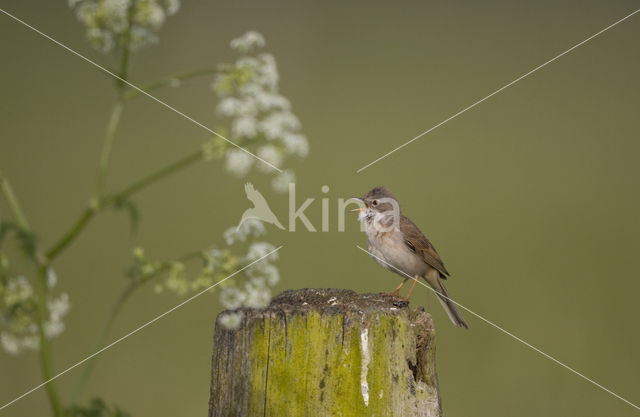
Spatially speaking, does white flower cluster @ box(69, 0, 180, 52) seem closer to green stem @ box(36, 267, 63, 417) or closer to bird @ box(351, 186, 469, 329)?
green stem @ box(36, 267, 63, 417)

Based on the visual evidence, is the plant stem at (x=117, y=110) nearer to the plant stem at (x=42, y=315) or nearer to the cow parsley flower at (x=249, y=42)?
the plant stem at (x=42, y=315)

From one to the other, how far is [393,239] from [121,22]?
341 cm

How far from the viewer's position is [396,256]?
199 inches

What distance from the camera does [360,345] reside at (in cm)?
292

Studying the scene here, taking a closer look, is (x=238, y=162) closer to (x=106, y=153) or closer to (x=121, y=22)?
(x=106, y=153)

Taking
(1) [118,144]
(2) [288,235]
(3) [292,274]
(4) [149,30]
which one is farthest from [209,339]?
Answer: (4) [149,30]

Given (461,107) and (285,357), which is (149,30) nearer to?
(285,357)

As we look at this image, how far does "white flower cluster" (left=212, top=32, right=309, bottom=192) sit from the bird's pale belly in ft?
10.3

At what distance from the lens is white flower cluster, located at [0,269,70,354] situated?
1687mm

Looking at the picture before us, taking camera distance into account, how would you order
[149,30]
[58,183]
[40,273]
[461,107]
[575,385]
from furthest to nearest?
[461,107] → [58,183] → [575,385] → [149,30] → [40,273]

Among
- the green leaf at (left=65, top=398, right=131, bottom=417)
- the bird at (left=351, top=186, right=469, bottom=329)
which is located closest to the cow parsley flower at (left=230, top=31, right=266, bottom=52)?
the green leaf at (left=65, top=398, right=131, bottom=417)

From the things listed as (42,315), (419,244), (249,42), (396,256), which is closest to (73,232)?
(42,315)

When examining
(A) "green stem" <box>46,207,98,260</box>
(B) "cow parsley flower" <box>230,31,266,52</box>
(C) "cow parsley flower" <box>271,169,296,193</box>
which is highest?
(B) "cow parsley flower" <box>230,31,266,52</box>

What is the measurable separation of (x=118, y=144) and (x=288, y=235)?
4183mm
